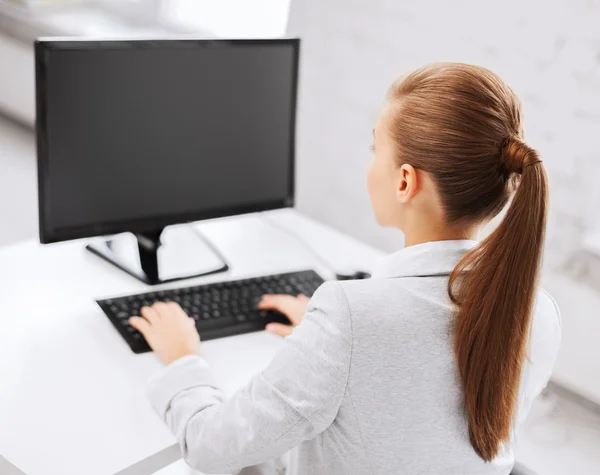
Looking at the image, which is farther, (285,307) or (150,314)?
(285,307)

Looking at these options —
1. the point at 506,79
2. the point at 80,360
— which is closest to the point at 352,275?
the point at 80,360

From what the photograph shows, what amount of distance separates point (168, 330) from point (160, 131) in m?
0.40

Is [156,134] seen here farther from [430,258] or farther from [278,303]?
[430,258]

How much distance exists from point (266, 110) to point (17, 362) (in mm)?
718

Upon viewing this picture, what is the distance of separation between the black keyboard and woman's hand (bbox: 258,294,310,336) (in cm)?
1

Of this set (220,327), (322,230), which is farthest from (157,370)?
(322,230)

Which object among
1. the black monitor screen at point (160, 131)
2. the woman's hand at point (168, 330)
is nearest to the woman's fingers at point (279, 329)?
the woman's hand at point (168, 330)

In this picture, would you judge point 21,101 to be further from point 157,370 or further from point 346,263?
point 157,370

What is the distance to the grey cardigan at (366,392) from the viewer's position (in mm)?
941

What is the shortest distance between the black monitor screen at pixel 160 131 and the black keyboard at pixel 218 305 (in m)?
0.16

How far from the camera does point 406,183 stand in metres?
1.05

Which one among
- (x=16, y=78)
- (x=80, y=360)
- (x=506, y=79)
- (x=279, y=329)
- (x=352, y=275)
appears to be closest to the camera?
(x=80, y=360)

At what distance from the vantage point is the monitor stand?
157cm

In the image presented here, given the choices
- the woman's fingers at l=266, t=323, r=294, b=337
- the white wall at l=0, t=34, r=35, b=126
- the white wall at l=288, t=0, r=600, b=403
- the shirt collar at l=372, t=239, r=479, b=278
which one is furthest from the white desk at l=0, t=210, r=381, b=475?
the white wall at l=0, t=34, r=35, b=126
